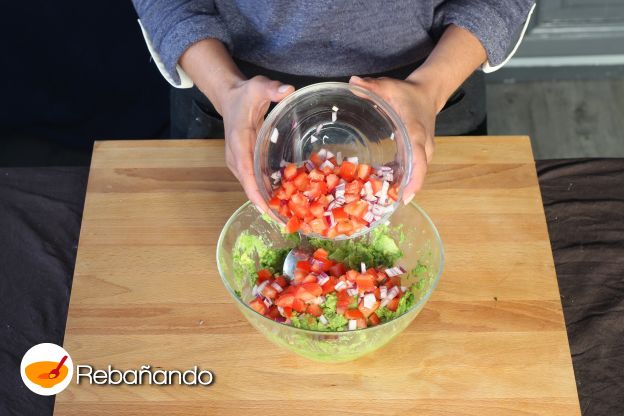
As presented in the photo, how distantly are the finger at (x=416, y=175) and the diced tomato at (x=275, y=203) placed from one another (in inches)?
7.8

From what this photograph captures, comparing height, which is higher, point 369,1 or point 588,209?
point 369,1

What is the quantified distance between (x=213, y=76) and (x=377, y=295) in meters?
0.53

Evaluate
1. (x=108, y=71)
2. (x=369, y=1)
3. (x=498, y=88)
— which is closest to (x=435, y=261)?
(x=369, y=1)

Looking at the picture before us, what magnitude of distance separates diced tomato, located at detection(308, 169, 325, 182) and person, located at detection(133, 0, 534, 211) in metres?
0.20

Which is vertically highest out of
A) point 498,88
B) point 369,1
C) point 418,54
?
point 369,1

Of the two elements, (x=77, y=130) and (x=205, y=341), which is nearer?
(x=205, y=341)

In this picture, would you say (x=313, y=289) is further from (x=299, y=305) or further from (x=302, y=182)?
(x=302, y=182)

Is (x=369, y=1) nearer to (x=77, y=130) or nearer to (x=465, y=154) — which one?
(x=465, y=154)

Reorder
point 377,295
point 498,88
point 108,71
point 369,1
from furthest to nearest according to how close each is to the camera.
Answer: point 498,88, point 108,71, point 369,1, point 377,295

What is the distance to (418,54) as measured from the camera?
156 centimetres

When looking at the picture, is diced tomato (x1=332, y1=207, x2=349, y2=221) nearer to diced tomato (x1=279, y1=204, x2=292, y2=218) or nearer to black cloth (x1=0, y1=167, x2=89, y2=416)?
diced tomato (x1=279, y1=204, x2=292, y2=218)

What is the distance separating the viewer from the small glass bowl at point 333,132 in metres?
1.15

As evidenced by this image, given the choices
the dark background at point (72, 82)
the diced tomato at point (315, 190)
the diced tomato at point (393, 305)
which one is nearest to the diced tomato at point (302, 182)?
the diced tomato at point (315, 190)

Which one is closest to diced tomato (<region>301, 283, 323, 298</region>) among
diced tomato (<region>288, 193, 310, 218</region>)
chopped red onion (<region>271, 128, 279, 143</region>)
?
diced tomato (<region>288, 193, 310, 218</region>)
